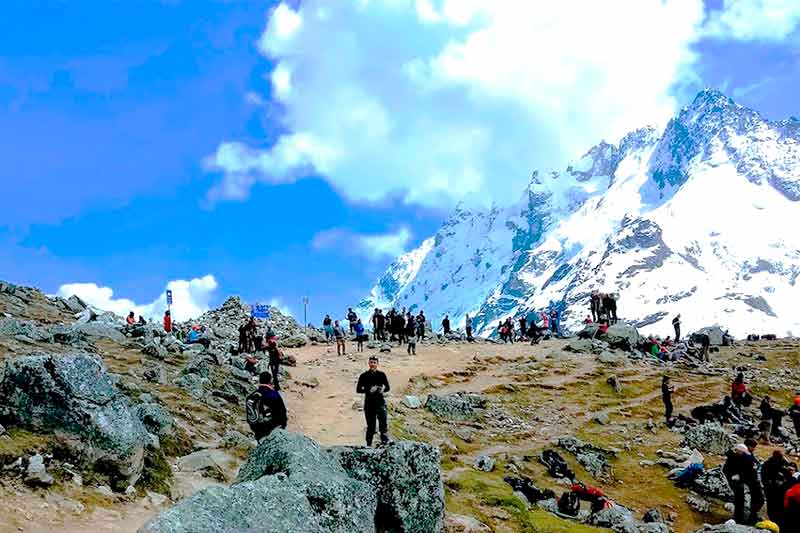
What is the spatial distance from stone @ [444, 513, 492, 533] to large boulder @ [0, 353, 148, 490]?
6.94 meters

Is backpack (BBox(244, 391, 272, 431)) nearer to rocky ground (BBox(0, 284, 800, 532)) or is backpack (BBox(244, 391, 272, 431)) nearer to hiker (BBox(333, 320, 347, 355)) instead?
rocky ground (BBox(0, 284, 800, 532))

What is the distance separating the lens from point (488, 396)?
38.0 meters

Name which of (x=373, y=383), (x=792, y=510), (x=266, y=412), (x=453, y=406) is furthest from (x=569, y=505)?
(x=453, y=406)

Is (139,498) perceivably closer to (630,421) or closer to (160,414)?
(160,414)

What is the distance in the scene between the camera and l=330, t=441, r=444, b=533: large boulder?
13711mm

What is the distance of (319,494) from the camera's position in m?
11.1

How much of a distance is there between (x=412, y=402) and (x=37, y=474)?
20.3 m

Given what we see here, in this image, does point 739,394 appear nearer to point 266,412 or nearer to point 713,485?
point 713,485

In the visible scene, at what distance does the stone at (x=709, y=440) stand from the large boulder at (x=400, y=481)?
78.3 ft

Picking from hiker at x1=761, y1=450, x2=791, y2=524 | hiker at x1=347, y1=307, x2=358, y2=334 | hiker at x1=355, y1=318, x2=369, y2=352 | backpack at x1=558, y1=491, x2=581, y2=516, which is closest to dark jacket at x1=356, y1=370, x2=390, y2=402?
backpack at x1=558, y1=491, x2=581, y2=516

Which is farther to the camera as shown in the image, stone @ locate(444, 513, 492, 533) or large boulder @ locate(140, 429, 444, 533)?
stone @ locate(444, 513, 492, 533)

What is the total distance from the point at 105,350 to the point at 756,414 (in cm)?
3385

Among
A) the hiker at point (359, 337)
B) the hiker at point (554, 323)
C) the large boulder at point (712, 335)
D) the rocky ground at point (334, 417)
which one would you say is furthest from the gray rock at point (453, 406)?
the large boulder at point (712, 335)

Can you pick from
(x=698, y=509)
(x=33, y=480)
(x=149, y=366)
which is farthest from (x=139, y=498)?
(x=698, y=509)
